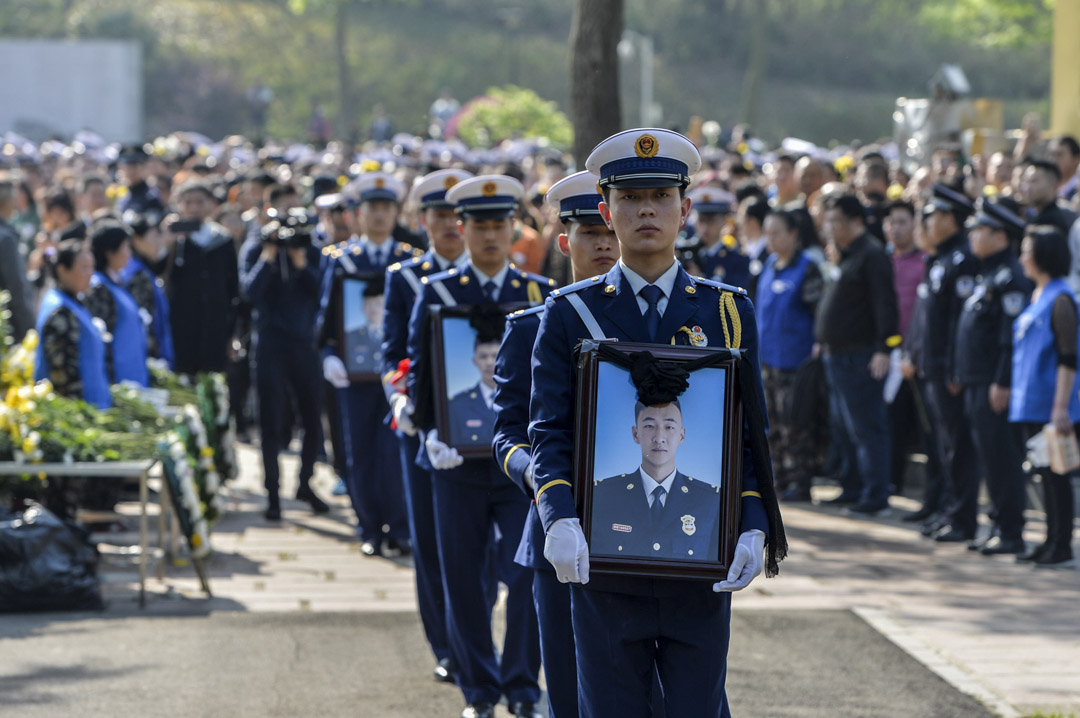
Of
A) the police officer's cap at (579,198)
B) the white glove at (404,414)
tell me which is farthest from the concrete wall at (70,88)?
the police officer's cap at (579,198)

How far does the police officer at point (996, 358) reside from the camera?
9766 mm

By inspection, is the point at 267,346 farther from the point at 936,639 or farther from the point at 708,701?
the point at 708,701

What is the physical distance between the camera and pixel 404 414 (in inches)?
274

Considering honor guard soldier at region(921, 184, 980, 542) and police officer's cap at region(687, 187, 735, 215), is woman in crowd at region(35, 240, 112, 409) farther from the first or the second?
honor guard soldier at region(921, 184, 980, 542)

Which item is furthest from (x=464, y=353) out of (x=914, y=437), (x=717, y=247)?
(x=914, y=437)

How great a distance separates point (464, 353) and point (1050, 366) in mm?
4231

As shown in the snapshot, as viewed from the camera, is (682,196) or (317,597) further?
(317,597)

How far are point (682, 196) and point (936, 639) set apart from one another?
4.14 m

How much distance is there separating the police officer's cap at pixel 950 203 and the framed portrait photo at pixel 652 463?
6.77 m

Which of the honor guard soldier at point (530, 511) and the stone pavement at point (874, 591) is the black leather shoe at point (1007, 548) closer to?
the stone pavement at point (874, 591)

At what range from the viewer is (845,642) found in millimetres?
7758

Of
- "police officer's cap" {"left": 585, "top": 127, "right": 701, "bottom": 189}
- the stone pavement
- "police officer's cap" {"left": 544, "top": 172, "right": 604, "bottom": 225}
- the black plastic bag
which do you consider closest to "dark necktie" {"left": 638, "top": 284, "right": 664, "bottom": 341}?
"police officer's cap" {"left": 585, "top": 127, "right": 701, "bottom": 189}

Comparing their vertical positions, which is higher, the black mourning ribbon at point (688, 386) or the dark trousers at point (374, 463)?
the black mourning ribbon at point (688, 386)

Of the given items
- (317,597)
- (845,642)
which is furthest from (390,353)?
(845,642)
